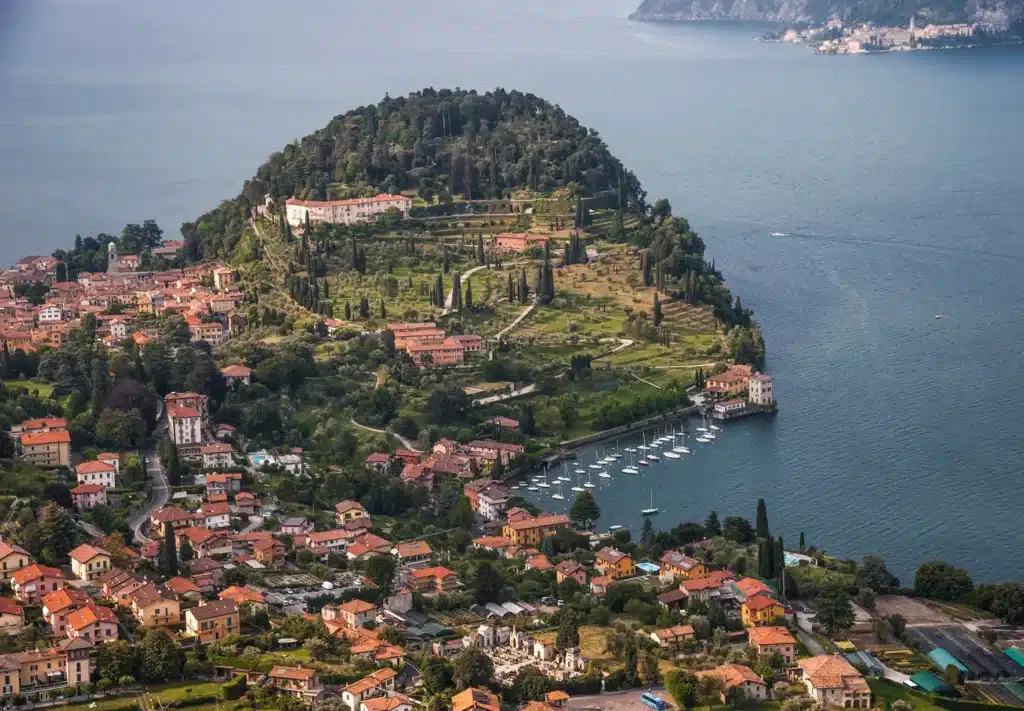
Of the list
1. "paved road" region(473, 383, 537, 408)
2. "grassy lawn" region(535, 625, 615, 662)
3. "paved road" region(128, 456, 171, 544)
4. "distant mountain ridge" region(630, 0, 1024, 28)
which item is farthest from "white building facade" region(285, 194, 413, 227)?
"distant mountain ridge" region(630, 0, 1024, 28)

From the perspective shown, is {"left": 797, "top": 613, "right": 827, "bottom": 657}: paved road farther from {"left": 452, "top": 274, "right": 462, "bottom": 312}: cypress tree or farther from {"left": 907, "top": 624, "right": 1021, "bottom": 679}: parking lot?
{"left": 452, "top": 274, "right": 462, "bottom": 312}: cypress tree

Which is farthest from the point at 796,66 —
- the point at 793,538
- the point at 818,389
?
the point at 793,538

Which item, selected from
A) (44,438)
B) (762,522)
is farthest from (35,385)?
(762,522)

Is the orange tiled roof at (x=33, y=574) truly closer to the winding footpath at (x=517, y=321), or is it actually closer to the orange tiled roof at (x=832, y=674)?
the orange tiled roof at (x=832, y=674)

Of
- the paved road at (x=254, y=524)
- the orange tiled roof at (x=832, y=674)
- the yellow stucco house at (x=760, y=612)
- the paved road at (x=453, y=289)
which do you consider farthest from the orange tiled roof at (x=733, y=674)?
the paved road at (x=453, y=289)

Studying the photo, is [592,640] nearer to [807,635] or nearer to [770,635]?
[770,635]

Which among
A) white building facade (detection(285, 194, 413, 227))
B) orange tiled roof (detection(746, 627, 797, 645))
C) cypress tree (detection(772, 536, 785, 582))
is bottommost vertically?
orange tiled roof (detection(746, 627, 797, 645))
